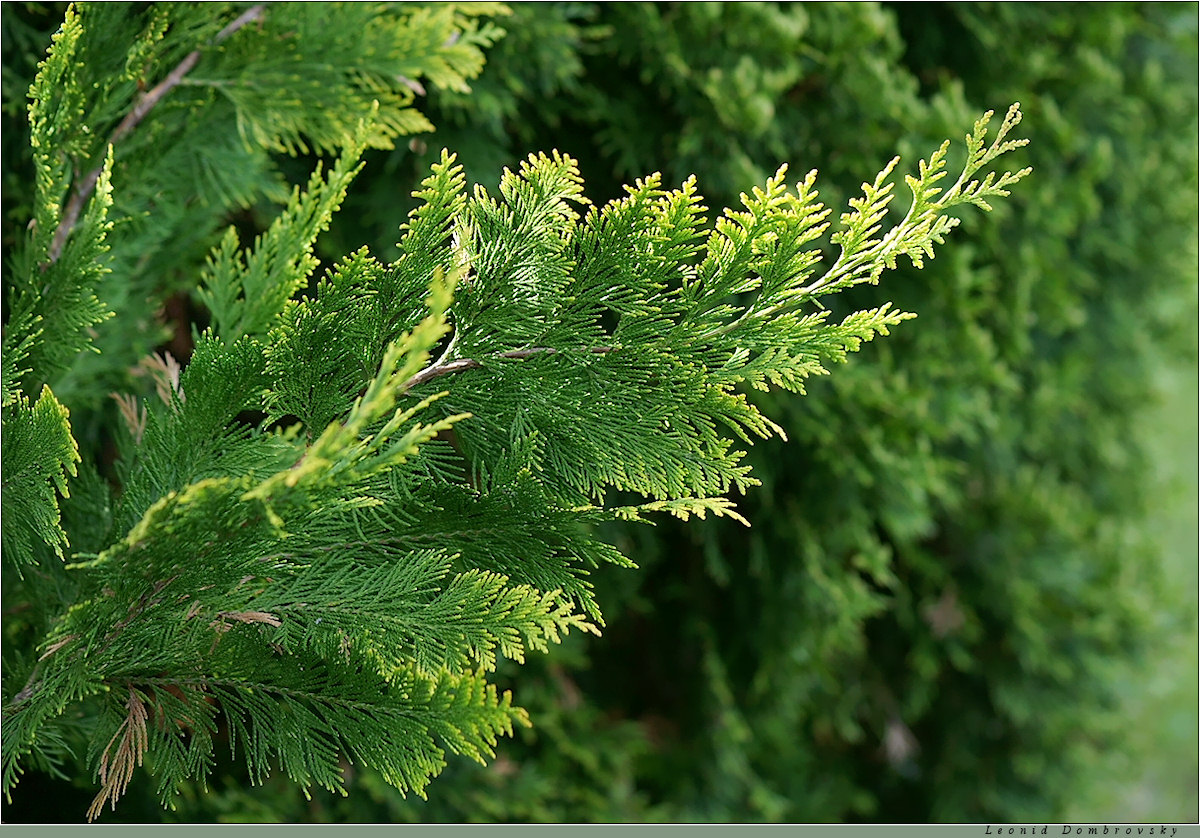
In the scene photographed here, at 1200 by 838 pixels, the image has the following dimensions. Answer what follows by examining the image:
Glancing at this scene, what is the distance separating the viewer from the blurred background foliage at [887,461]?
2.33 m

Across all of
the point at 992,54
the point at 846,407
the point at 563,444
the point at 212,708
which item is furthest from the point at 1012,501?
the point at 212,708

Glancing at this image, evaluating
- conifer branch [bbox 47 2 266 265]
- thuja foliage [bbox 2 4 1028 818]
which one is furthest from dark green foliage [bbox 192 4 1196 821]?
thuja foliage [bbox 2 4 1028 818]

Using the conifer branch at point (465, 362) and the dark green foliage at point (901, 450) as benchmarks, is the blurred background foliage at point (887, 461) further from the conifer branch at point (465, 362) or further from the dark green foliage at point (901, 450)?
the conifer branch at point (465, 362)

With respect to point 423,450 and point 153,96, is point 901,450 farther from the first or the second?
point 153,96

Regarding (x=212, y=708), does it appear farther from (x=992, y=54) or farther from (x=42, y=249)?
(x=992, y=54)

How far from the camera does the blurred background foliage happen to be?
2.33 meters

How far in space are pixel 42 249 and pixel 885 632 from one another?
8.81 ft

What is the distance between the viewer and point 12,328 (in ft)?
4.46

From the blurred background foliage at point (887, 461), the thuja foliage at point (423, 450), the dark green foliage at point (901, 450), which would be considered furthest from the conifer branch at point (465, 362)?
the dark green foliage at point (901, 450)

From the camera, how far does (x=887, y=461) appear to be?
2523 mm
